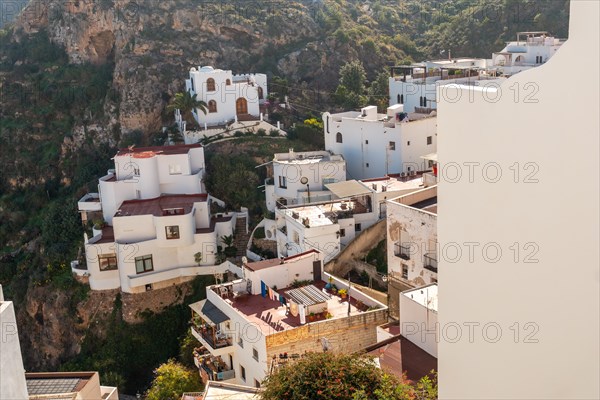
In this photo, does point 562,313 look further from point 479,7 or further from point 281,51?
point 479,7

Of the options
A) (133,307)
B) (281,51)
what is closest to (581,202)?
(133,307)

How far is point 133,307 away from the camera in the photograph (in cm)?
3503

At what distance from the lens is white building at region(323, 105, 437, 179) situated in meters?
36.7

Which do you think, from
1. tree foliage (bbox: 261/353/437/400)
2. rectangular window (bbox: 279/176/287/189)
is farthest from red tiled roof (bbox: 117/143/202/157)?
tree foliage (bbox: 261/353/437/400)

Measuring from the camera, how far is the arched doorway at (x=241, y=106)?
46344 millimetres

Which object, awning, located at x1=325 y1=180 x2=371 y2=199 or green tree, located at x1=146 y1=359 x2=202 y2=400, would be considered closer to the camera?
green tree, located at x1=146 y1=359 x2=202 y2=400

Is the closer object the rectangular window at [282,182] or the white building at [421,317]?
the white building at [421,317]

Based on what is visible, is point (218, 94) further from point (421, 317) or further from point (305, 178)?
point (421, 317)

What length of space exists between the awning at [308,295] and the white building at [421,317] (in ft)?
12.1

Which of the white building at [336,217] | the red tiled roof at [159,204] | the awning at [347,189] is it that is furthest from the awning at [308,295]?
the red tiled roof at [159,204]

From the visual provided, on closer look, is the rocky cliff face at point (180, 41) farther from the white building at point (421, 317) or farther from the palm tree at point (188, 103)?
the white building at point (421, 317)

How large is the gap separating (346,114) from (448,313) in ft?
110

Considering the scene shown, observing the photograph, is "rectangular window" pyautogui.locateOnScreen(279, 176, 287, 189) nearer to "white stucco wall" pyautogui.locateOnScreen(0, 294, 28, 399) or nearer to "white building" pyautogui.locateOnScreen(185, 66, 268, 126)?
"white building" pyautogui.locateOnScreen(185, 66, 268, 126)

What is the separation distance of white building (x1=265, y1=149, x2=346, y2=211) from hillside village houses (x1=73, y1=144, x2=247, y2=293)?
334 cm
